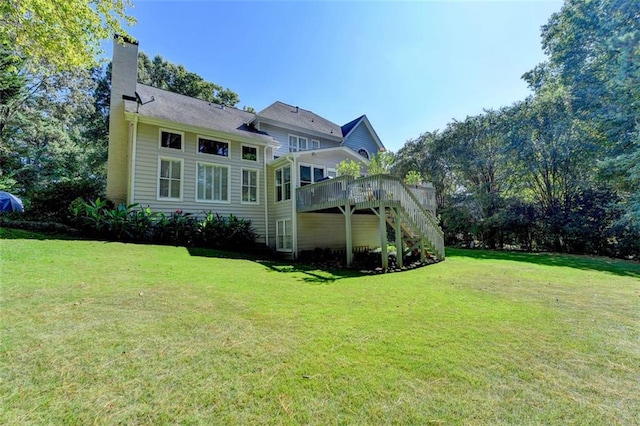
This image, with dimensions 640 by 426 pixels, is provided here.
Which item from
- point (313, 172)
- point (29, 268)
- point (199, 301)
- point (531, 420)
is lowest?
point (531, 420)

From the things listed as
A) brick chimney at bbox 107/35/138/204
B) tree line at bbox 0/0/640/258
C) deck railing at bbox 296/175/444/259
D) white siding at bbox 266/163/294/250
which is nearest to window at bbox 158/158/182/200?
brick chimney at bbox 107/35/138/204

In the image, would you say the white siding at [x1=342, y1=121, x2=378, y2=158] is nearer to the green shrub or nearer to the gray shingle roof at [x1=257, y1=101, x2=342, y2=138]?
the gray shingle roof at [x1=257, y1=101, x2=342, y2=138]

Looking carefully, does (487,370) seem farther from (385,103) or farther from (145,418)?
(385,103)

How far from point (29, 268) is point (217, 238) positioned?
632 centimetres

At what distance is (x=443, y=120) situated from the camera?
72.2ft

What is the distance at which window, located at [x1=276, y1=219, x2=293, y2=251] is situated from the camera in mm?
13625

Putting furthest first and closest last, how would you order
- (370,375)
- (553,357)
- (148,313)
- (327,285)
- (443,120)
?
(443,120), (327,285), (148,313), (553,357), (370,375)

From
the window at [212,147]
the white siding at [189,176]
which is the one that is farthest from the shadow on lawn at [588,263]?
the window at [212,147]

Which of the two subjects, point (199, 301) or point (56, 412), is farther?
point (199, 301)

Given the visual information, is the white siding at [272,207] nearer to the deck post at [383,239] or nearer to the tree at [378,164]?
the tree at [378,164]

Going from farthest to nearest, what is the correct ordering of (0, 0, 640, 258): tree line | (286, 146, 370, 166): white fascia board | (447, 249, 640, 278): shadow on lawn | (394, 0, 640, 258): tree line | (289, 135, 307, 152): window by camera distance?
(289, 135, 307, 152): window < (286, 146, 370, 166): white fascia board < (394, 0, 640, 258): tree line < (447, 249, 640, 278): shadow on lawn < (0, 0, 640, 258): tree line

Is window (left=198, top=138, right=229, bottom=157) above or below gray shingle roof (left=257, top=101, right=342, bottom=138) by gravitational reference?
below

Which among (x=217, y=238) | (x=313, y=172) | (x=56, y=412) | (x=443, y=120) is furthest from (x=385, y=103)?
(x=56, y=412)

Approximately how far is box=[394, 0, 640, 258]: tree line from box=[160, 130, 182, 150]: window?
59.7 feet
